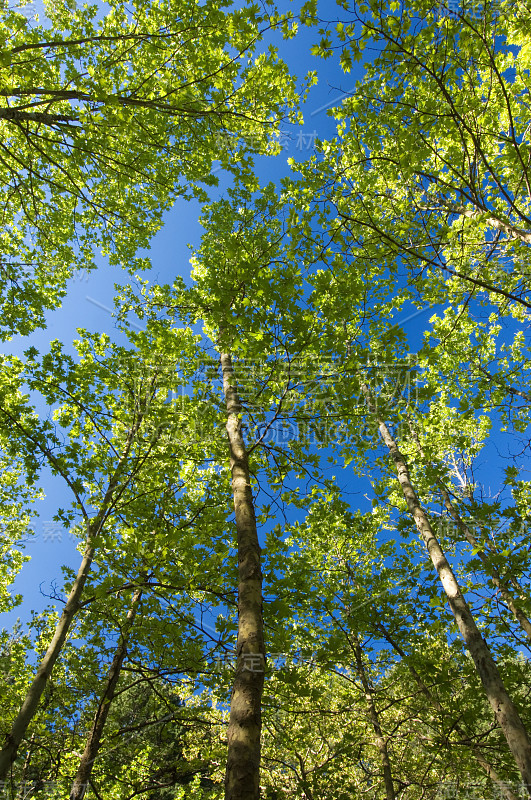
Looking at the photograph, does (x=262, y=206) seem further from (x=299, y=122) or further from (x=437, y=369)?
(x=437, y=369)

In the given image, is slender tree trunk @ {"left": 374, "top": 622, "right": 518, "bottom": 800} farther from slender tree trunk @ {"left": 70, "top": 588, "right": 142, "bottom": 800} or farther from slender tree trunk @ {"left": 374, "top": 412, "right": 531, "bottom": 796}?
slender tree trunk @ {"left": 70, "top": 588, "right": 142, "bottom": 800}

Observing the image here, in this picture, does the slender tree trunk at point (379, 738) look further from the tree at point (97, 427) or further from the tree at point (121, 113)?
the tree at point (121, 113)

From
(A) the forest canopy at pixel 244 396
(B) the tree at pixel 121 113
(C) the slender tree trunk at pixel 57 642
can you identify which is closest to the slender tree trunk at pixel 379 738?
(A) the forest canopy at pixel 244 396

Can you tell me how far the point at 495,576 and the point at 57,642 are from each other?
6304mm

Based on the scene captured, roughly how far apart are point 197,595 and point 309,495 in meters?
1.99

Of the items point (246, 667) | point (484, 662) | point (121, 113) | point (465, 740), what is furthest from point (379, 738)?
point (121, 113)

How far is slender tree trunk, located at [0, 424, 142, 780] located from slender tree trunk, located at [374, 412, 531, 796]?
5.10 m

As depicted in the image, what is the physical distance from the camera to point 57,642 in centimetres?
465

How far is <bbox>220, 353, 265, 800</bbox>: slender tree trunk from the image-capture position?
2426 millimetres

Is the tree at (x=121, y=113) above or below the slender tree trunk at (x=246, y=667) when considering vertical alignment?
above

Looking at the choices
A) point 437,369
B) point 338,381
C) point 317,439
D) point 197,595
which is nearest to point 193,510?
point 197,595

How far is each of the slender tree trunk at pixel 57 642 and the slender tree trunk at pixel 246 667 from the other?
1645 mm

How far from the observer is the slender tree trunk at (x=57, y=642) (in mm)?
4000

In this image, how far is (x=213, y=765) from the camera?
17.8 feet
